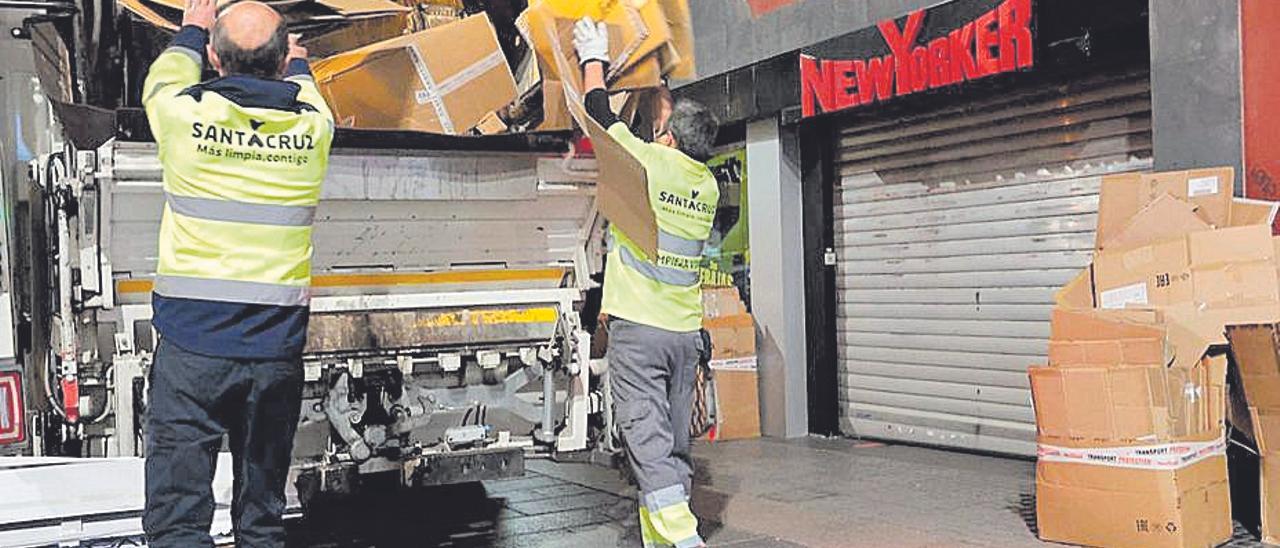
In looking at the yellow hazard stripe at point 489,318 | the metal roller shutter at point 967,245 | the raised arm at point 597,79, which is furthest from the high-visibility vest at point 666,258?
the metal roller shutter at point 967,245

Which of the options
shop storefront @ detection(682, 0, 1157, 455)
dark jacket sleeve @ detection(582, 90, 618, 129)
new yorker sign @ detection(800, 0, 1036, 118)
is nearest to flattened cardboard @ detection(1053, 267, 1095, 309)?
shop storefront @ detection(682, 0, 1157, 455)

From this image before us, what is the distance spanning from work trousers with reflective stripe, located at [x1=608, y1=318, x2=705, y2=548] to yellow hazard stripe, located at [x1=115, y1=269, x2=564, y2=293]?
60cm

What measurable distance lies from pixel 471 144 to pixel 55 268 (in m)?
1.75

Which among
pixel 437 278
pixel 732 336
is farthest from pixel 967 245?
pixel 437 278

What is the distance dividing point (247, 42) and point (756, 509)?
3815 mm

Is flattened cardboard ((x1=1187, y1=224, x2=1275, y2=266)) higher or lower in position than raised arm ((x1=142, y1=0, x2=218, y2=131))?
lower

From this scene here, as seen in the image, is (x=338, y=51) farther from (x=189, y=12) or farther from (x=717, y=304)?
(x=717, y=304)

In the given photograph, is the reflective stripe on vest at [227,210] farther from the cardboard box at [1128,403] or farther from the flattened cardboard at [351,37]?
the cardboard box at [1128,403]

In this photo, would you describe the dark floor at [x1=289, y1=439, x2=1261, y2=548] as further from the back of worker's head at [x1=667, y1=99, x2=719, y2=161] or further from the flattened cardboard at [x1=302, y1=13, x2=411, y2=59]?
the flattened cardboard at [x1=302, y1=13, x2=411, y2=59]

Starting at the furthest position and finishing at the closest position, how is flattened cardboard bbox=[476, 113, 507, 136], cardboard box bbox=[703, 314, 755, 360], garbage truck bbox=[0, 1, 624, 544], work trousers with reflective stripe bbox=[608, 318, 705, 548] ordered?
cardboard box bbox=[703, 314, 755, 360] < flattened cardboard bbox=[476, 113, 507, 136] < work trousers with reflective stripe bbox=[608, 318, 705, 548] < garbage truck bbox=[0, 1, 624, 544]

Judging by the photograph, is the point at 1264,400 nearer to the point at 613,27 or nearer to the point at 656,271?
the point at 656,271

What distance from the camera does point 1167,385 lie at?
5059 millimetres

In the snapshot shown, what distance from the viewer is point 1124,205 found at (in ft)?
19.2

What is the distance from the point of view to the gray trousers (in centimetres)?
509
